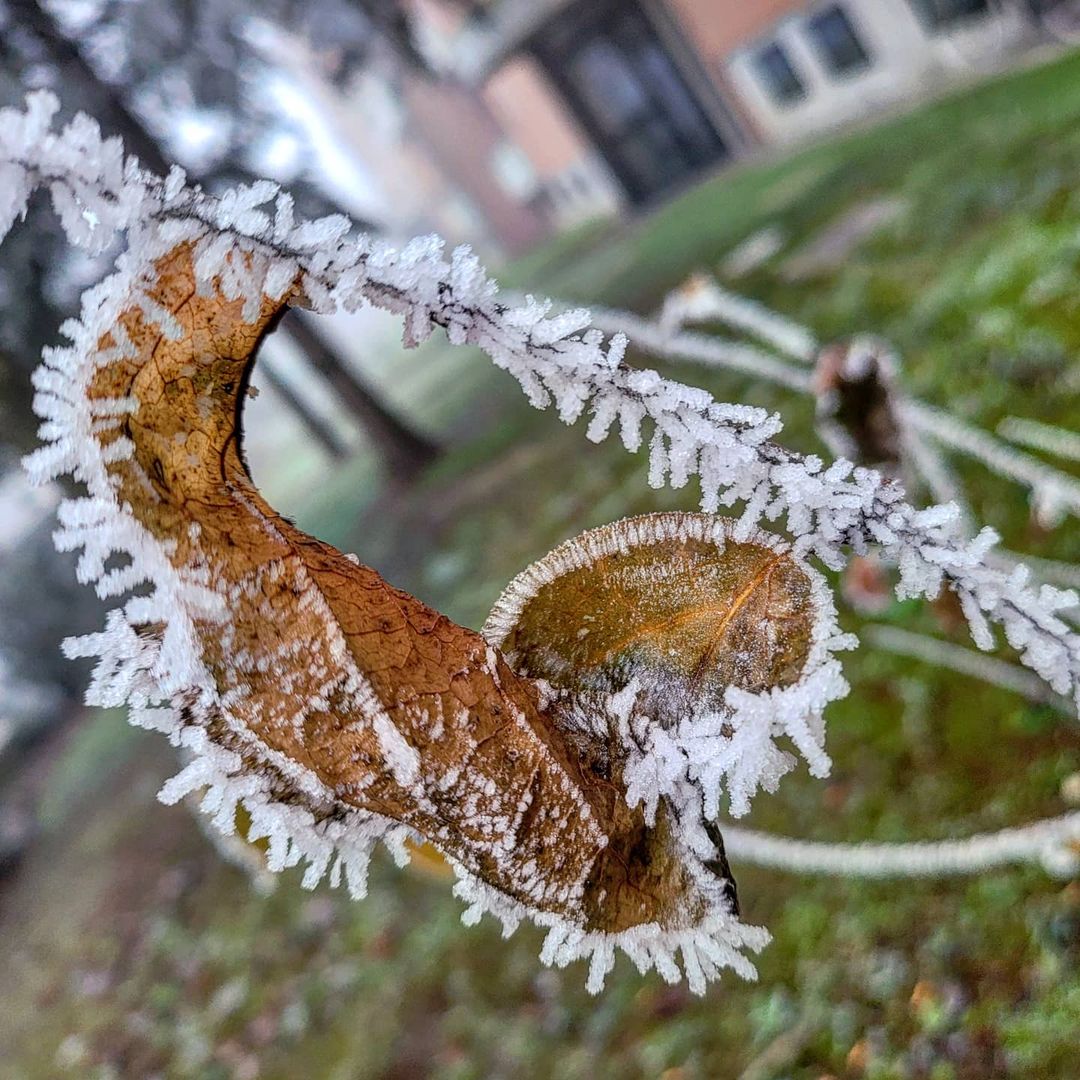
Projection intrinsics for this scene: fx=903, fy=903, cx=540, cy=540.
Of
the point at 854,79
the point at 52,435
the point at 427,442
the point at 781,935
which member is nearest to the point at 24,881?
the point at 427,442

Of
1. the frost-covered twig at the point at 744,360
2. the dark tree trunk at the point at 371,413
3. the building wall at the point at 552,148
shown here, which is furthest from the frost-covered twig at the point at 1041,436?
the building wall at the point at 552,148

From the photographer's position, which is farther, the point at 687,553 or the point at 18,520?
the point at 18,520

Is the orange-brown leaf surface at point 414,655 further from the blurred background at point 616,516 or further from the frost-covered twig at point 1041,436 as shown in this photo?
the frost-covered twig at point 1041,436

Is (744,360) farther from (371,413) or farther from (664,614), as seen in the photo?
(664,614)

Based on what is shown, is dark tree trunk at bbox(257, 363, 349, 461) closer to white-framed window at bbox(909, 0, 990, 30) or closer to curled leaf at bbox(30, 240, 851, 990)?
white-framed window at bbox(909, 0, 990, 30)

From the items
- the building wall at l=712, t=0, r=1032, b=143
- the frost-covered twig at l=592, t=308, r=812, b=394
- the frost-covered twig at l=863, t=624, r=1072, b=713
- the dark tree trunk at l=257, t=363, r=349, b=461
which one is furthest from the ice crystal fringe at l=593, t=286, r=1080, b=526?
the dark tree trunk at l=257, t=363, r=349, b=461

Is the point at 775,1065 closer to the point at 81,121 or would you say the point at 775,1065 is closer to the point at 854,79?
the point at 81,121
